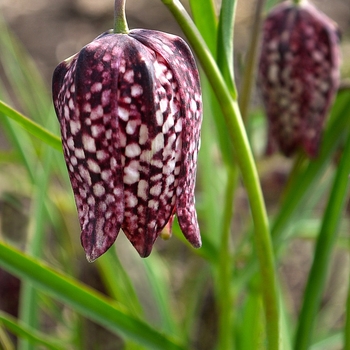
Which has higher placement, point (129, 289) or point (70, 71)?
point (70, 71)

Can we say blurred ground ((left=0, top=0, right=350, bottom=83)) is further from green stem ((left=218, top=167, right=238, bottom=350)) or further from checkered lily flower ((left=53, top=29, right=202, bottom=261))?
checkered lily flower ((left=53, top=29, right=202, bottom=261))

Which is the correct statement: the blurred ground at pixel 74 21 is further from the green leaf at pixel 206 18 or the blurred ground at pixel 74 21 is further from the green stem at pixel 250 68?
the green leaf at pixel 206 18

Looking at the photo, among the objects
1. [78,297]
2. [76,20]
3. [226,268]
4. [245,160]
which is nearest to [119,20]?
[245,160]

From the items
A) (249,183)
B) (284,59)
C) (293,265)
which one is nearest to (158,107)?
(249,183)

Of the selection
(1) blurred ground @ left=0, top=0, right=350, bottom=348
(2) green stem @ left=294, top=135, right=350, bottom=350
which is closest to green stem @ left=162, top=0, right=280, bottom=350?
(2) green stem @ left=294, top=135, right=350, bottom=350

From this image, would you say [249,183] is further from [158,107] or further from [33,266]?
[33,266]

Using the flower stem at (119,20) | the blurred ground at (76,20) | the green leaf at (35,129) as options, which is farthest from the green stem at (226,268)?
the blurred ground at (76,20)
